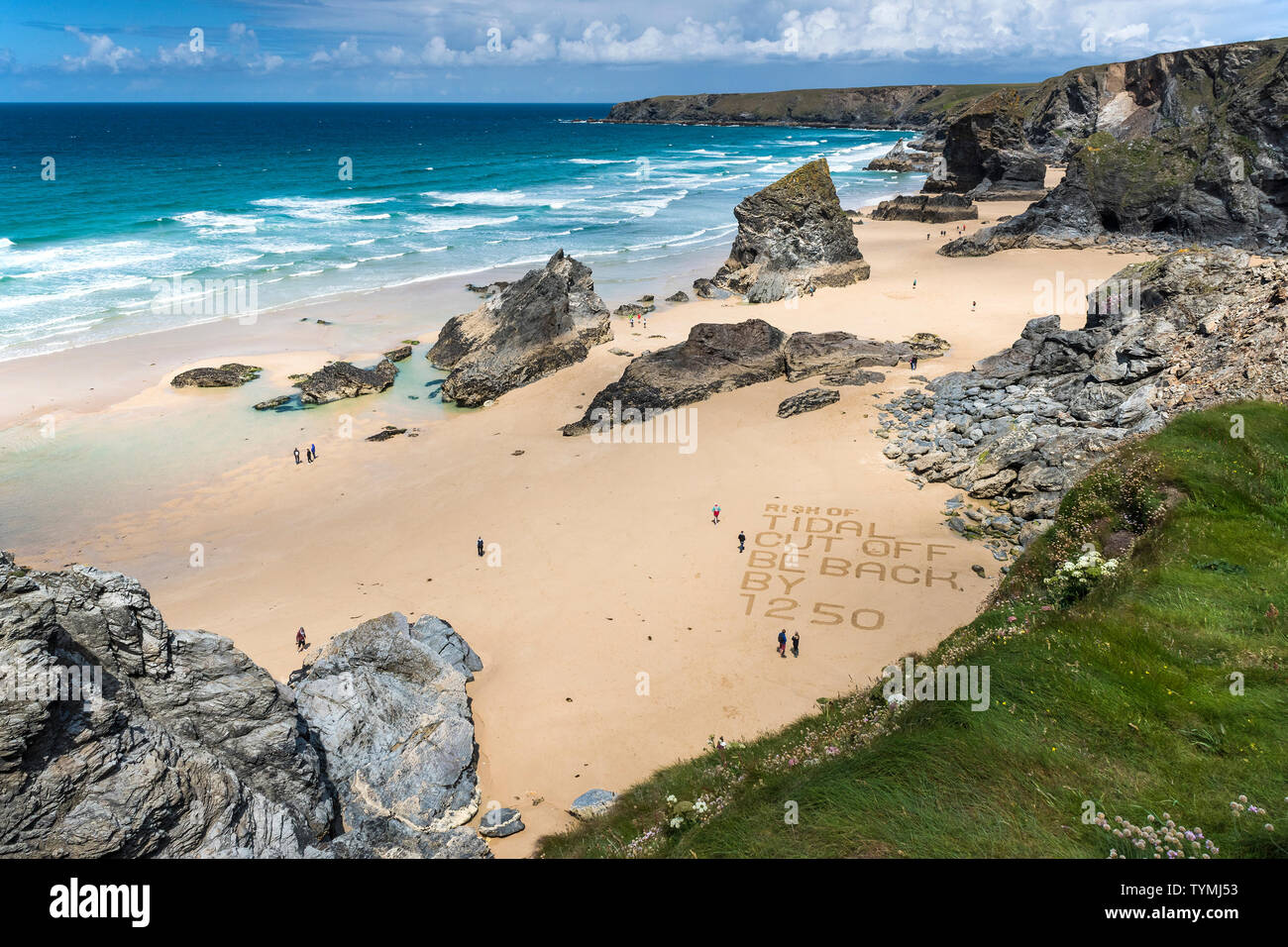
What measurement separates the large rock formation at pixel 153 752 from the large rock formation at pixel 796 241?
137 ft

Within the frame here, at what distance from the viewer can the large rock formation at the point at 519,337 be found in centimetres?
3506

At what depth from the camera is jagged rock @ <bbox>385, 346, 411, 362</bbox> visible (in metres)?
39.2

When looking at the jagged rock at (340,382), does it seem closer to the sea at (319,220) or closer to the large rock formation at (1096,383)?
the sea at (319,220)

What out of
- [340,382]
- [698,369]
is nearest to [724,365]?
[698,369]

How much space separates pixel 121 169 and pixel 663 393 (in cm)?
11058

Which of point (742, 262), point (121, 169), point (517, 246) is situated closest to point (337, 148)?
point (121, 169)

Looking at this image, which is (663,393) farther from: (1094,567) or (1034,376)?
(1094,567)

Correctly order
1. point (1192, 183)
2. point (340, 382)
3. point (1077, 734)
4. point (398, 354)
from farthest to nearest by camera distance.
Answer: point (1192, 183)
point (398, 354)
point (340, 382)
point (1077, 734)

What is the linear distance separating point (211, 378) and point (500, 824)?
98.8 feet

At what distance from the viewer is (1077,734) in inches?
337

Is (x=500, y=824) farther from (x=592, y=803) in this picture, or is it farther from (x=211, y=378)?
(x=211, y=378)

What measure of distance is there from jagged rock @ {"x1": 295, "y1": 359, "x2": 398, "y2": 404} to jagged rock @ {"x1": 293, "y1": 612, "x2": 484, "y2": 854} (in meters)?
21.3

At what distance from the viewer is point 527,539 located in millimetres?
22578

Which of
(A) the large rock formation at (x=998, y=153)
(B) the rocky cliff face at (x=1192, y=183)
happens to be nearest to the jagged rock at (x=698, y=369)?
(B) the rocky cliff face at (x=1192, y=183)
